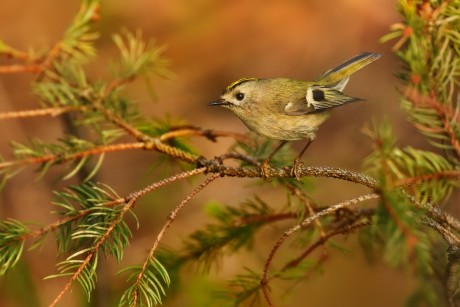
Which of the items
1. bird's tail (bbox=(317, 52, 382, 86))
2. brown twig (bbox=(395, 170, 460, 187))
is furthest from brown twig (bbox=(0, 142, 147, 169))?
bird's tail (bbox=(317, 52, 382, 86))

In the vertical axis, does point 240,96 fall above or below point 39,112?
below

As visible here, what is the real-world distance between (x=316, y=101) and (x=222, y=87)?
4.97 feet

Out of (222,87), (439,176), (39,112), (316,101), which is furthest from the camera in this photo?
(222,87)

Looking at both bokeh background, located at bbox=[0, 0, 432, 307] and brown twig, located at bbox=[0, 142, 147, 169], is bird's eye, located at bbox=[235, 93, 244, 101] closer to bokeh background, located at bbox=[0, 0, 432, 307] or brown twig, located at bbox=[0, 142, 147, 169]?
brown twig, located at bbox=[0, 142, 147, 169]

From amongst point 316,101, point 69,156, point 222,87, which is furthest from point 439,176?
point 222,87

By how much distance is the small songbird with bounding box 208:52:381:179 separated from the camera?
1508mm

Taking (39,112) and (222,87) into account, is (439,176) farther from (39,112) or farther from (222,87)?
(222,87)

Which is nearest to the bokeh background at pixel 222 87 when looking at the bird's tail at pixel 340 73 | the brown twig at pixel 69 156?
the bird's tail at pixel 340 73

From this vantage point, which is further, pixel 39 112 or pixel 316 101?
pixel 316 101

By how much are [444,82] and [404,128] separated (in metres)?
1.81

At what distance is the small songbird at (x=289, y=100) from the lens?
1508 mm

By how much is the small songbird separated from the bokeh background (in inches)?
28.8

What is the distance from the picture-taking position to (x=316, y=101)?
1.55 metres

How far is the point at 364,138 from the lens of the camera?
8.85ft
